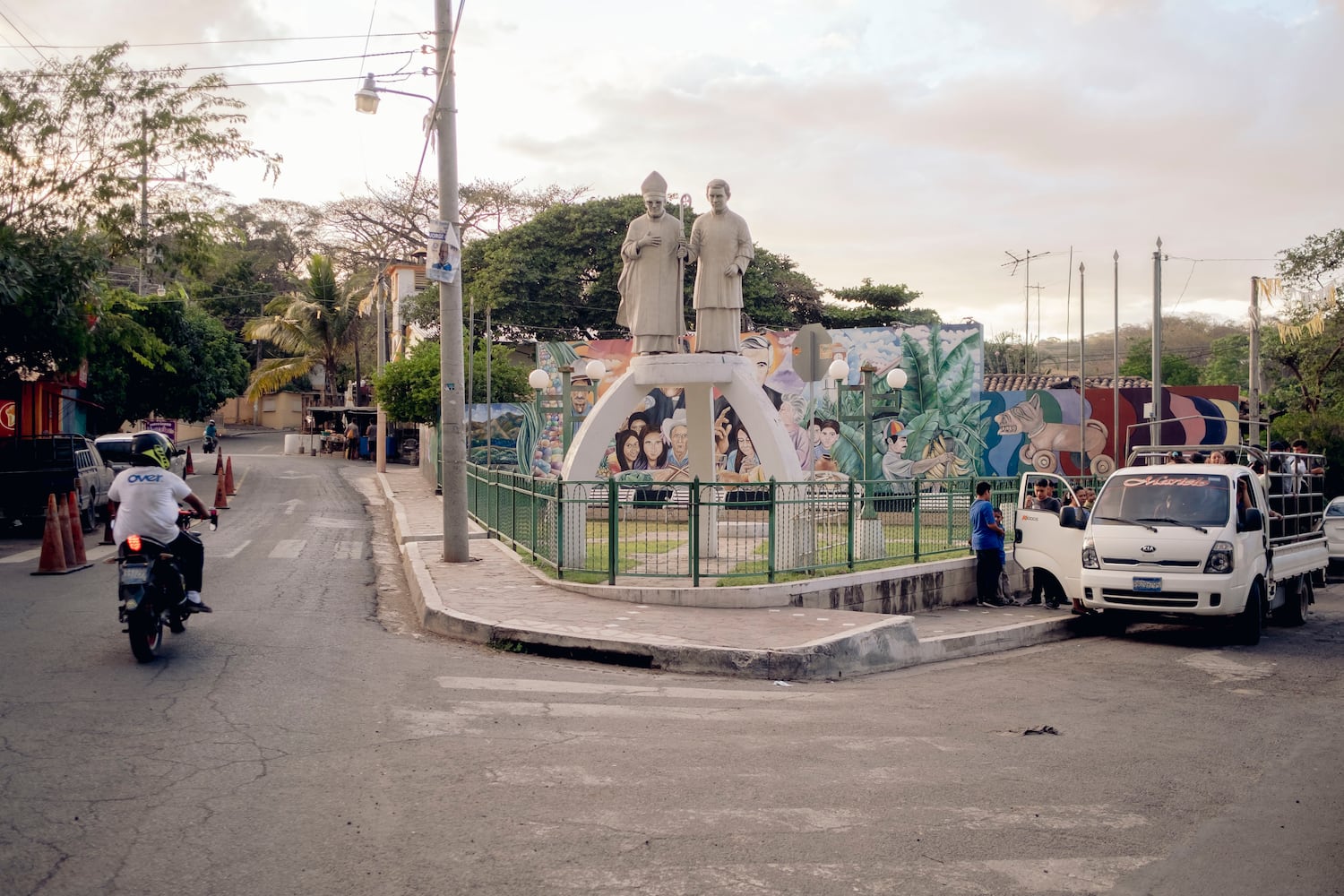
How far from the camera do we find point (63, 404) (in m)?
32.7

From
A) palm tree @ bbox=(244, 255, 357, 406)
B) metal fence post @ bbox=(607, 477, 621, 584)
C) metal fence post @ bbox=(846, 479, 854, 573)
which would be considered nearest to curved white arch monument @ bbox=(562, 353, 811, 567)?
metal fence post @ bbox=(846, 479, 854, 573)

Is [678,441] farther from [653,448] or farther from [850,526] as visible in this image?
[850,526]

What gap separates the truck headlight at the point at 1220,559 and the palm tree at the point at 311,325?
1764 inches

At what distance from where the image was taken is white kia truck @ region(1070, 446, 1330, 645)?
37.1 ft

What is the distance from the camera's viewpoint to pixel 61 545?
13773 millimetres

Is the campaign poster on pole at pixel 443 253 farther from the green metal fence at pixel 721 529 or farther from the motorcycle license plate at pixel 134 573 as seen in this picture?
the motorcycle license plate at pixel 134 573

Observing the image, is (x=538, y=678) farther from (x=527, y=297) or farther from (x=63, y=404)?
(x=527, y=297)

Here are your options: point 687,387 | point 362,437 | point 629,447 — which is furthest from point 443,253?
point 362,437

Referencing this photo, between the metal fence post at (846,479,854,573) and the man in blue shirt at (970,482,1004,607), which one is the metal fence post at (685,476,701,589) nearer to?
the metal fence post at (846,479,854,573)

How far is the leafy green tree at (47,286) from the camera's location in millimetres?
17156

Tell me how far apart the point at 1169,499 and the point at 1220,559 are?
1.09 metres

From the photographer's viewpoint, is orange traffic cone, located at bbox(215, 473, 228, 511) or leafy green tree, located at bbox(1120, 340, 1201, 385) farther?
leafy green tree, located at bbox(1120, 340, 1201, 385)

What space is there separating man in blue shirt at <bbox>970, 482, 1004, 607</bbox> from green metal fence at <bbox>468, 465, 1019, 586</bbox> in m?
0.61

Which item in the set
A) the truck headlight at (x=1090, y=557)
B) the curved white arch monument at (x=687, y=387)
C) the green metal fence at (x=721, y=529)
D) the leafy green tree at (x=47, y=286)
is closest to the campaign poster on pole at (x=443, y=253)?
the curved white arch monument at (x=687, y=387)
